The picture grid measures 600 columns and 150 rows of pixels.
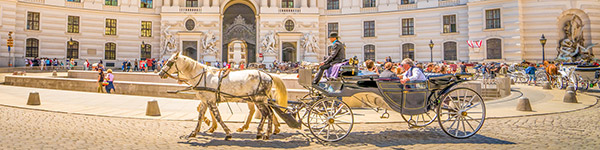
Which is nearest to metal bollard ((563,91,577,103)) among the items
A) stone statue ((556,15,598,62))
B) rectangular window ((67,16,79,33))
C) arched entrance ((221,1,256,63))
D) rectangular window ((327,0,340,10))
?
stone statue ((556,15,598,62))

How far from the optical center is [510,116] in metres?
9.20

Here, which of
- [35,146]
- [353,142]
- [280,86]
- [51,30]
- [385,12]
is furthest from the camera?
[385,12]

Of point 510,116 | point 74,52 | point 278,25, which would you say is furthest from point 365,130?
point 74,52

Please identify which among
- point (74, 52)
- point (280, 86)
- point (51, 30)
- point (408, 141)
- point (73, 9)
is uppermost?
point (73, 9)

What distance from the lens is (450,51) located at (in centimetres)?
3556

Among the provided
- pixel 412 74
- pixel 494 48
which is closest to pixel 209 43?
pixel 494 48

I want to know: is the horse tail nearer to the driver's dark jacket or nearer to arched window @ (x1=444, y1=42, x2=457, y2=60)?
the driver's dark jacket

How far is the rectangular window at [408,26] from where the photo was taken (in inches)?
1467

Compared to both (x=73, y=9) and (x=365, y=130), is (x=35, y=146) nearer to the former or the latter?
(x=365, y=130)

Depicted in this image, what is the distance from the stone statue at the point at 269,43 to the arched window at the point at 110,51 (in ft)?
57.7

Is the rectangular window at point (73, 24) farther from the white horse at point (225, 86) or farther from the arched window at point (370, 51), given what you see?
the white horse at point (225, 86)

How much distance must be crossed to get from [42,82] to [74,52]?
2167 centimetres

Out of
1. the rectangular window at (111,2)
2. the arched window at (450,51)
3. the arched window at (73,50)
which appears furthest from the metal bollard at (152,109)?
the rectangular window at (111,2)

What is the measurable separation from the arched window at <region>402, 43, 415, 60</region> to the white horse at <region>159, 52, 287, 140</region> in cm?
3298
